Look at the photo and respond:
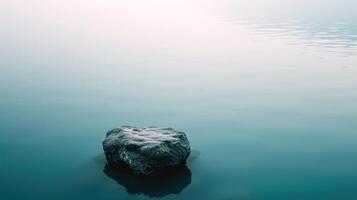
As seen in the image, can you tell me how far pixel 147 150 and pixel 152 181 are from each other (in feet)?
4.02

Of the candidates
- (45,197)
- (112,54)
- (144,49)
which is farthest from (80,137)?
(144,49)

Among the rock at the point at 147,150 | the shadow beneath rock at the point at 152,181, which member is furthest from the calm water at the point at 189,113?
the rock at the point at 147,150

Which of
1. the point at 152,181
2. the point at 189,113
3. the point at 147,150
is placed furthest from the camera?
the point at 189,113

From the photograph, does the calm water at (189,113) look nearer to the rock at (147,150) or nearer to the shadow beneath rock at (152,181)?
the shadow beneath rock at (152,181)

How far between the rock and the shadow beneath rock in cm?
24

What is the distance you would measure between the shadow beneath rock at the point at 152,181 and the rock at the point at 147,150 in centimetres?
24

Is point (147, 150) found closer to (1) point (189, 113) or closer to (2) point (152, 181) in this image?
(2) point (152, 181)

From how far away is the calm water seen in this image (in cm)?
1730

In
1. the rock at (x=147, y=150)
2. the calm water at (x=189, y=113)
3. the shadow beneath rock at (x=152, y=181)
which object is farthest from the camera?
the calm water at (x=189, y=113)

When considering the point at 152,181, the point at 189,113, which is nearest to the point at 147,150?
the point at 152,181

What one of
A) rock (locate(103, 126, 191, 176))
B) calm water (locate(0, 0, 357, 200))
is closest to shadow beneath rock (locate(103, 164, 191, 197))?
calm water (locate(0, 0, 357, 200))

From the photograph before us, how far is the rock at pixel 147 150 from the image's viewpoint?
56.0ft

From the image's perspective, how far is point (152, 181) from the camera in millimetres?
17125

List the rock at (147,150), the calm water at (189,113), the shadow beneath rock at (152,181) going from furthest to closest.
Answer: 1. the calm water at (189,113)
2. the rock at (147,150)
3. the shadow beneath rock at (152,181)
